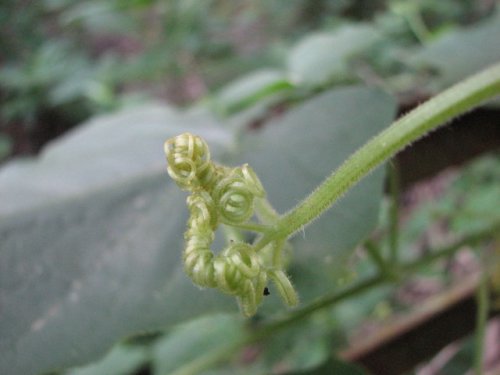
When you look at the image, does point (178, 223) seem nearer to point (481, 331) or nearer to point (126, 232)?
point (126, 232)

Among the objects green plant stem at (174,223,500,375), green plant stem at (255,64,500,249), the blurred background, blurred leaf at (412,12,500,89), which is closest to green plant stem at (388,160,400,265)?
green plant stem at (174,223,500,375)

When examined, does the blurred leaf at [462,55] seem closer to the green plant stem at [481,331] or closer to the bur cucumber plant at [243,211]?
the green plant stem at [481,331]

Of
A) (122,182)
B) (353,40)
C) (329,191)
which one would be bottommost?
(329,191)

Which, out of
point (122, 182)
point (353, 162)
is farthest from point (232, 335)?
point (353, 162)

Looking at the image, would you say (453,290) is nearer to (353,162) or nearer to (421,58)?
(421,58)

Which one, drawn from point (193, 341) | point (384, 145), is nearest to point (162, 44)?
point (193, 341)

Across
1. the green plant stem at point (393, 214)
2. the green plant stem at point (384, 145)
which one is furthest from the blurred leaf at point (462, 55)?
the green plant stem at point (384, 145)

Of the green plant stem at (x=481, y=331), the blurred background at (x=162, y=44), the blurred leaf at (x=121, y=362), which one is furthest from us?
the blurred background at (x=162, y=44)
